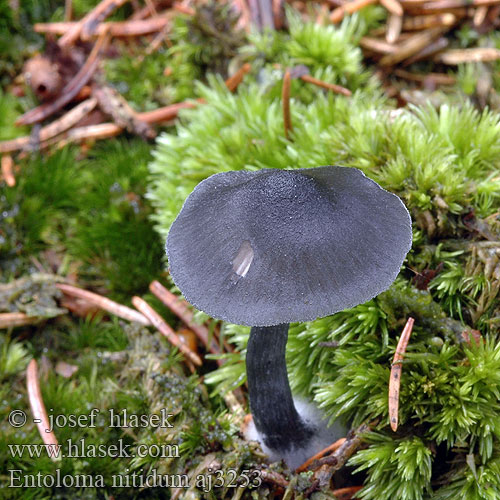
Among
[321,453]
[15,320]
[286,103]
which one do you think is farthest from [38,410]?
[286,103]

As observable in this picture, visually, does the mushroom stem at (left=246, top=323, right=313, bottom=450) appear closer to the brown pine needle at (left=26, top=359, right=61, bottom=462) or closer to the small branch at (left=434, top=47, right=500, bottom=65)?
the brown pine needle at (left=26, top=359, right=61, bottom=462)

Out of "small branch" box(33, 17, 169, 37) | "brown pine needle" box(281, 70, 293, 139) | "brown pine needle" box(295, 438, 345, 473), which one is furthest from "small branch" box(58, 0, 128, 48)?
"brown pine needle" box(295, 438, 345, 473)

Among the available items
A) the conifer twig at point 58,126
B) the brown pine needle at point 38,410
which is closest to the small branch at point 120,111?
the conifer twig at point 58,126

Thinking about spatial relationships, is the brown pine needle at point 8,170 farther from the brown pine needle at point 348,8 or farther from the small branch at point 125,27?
the brown pine needle at point 348,8

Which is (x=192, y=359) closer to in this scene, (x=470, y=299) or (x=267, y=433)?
(x=267, y=433)

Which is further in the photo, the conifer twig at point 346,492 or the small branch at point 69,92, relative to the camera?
the small branch at point 69,92

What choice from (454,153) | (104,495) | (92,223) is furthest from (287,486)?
(92,223)
